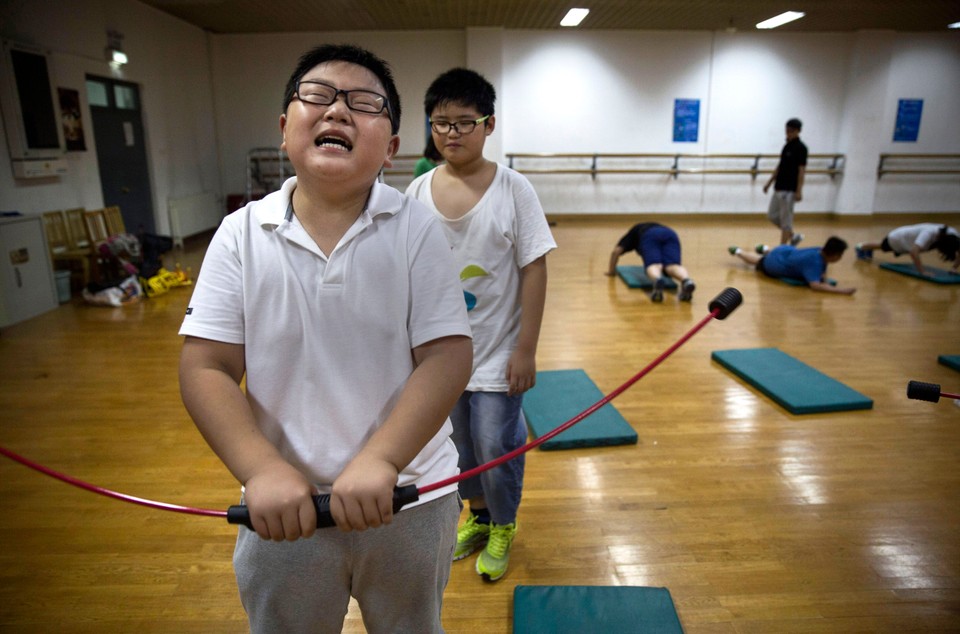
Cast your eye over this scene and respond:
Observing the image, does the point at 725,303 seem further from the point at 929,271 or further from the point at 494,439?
the point at 929,271

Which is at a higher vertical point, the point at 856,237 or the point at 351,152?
the point at 351,152

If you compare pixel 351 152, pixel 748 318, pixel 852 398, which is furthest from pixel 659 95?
pixel 351 152

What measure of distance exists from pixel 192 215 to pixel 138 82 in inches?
78.9

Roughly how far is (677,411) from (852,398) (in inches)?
38.4

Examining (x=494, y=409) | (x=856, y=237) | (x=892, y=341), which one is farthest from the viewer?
(x=856, y=237)

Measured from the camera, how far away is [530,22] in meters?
9.92

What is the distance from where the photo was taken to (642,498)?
2482mm

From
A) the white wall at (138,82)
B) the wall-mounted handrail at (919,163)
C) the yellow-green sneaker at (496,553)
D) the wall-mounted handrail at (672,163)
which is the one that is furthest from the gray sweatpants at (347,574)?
the wall-mounted handrail at (919,163)

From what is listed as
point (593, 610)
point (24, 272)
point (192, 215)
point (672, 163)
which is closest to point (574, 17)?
point (672, 163)

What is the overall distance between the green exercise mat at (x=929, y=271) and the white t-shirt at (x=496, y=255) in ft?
20.8

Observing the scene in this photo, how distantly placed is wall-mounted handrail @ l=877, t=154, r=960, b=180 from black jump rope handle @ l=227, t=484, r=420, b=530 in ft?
43.2

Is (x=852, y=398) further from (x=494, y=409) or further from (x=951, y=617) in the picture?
(x=494, y=409)

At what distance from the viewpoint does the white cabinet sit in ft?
16.4

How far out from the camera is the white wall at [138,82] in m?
6.07
